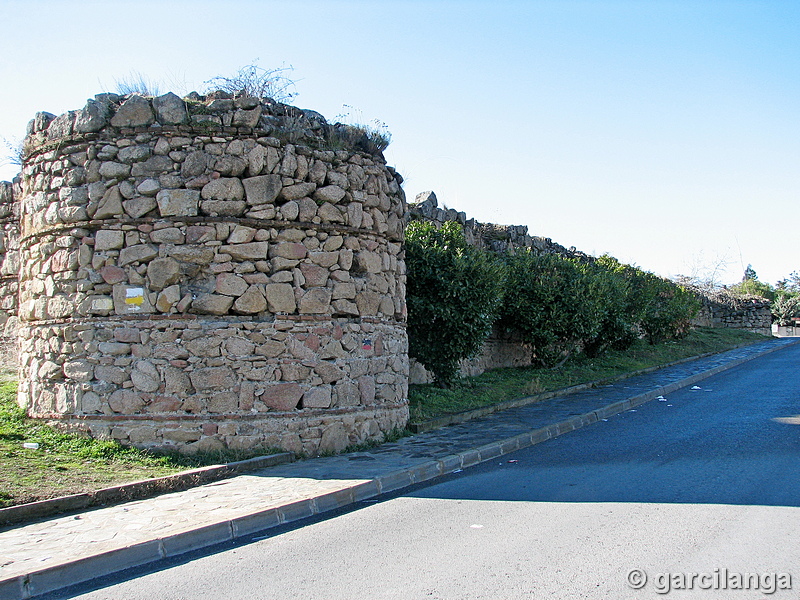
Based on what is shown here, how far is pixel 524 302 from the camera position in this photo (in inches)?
667

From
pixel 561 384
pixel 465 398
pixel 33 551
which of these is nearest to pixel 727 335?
pixel 561 384

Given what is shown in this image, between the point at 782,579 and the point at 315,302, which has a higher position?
the point at 315,302

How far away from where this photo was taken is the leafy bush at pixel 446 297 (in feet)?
42.4

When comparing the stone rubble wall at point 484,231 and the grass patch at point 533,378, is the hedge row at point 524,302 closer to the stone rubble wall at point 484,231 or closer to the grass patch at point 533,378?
the grass patch at point 533,378

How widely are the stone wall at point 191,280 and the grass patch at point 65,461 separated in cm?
20

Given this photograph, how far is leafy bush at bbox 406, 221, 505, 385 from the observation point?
1294cm

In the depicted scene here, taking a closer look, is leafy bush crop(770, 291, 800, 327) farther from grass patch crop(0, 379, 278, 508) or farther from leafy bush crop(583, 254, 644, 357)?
grass patch crop(0, 379, 278, 508)

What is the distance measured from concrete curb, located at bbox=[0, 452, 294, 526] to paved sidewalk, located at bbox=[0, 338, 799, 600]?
0.14 meters

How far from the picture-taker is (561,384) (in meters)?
16.6

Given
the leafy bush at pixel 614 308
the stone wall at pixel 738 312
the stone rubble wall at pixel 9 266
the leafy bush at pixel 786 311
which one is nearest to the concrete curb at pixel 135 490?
the stone rubble wall at pixel 9 266

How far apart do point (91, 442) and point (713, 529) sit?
699cm

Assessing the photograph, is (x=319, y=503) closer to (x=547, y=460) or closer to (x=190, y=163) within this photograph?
(x=547, y=460)

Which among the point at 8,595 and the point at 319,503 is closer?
the point at 8,595

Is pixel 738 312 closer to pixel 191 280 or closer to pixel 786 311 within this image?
pixel 786 311
